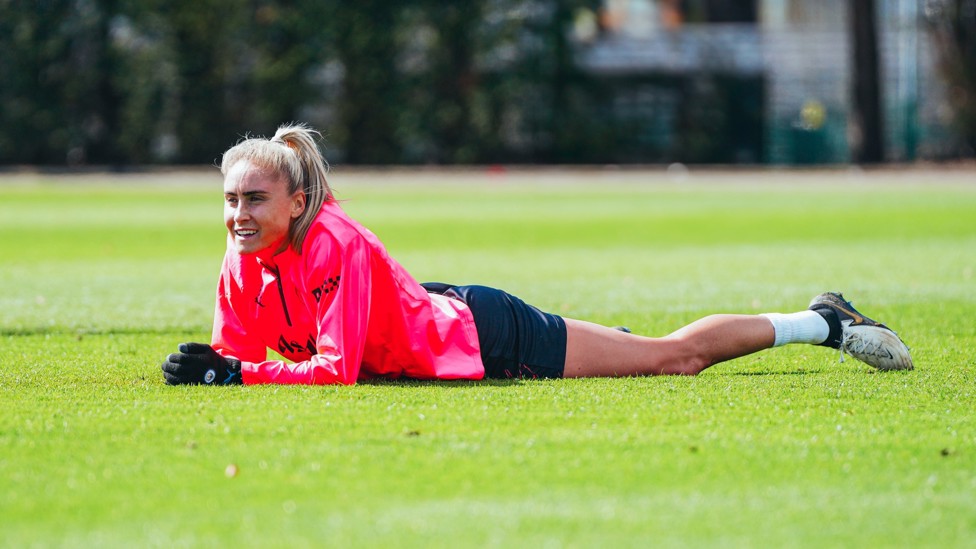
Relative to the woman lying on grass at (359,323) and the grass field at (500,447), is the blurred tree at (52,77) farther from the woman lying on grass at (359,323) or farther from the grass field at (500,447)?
the woman lying on grass at (359,323)

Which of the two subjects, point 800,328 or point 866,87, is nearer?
point 800,328

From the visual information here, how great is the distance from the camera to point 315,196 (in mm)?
6582

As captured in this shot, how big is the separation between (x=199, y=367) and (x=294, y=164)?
101 centimetres

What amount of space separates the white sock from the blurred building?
1566 inches

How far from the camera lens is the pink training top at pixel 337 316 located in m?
6.38

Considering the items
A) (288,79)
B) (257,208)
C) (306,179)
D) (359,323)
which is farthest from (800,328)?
(288,79)

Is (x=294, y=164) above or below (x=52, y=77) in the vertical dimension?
below

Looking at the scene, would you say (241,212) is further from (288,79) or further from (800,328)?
(288,79)

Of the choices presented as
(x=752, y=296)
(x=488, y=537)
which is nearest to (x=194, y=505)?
(x=488, y=537)

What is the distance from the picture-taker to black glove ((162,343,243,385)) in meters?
6.47

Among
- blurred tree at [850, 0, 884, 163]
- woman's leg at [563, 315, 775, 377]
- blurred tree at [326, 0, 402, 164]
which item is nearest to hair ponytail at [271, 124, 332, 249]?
woman's leg at [563, 315, 775, 377]

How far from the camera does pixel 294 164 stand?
6.56 meters

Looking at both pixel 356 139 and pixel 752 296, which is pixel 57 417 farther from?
pixel 356 139

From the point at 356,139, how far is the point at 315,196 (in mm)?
40076
